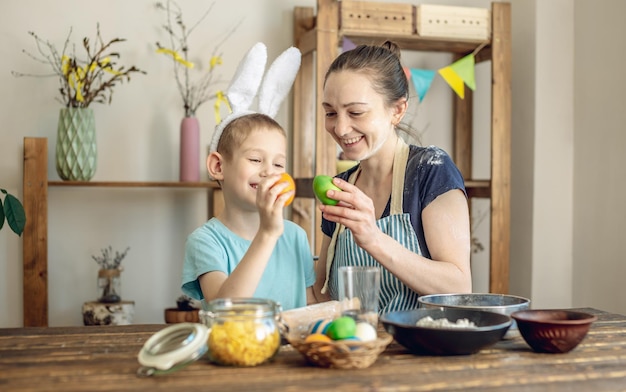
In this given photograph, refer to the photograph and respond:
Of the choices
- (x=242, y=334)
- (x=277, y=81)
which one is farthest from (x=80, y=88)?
(x=242, y=334)

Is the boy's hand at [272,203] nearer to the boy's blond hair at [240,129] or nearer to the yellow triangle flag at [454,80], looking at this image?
the boy's blond hair at [240,129]

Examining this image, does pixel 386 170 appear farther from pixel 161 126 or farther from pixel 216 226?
pixel 161 126

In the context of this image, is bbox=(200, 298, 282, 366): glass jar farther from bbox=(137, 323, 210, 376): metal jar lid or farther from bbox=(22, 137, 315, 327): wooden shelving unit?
bbox=(22, 137, 315, 327): wooden shelving unit

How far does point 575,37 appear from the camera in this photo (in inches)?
136

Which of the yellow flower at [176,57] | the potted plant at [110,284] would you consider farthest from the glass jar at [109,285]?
the yellow flower at [176,57]

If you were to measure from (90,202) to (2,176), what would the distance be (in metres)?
0.38

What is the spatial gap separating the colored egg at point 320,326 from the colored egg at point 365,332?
55mm

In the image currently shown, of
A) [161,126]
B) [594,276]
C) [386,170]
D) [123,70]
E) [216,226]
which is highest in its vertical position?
[123,70]

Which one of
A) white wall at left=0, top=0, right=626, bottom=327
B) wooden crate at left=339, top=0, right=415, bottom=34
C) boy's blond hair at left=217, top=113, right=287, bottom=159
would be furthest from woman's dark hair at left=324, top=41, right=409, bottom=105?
white wall at left=0, top=0, right=626, bottom=327

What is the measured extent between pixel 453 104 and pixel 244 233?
2192mm

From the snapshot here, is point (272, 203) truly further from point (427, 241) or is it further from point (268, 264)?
point (427, 241)

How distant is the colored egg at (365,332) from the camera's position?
1.26 meters

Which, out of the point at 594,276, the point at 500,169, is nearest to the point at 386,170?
the point at 500,169

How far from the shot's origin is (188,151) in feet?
10.9
